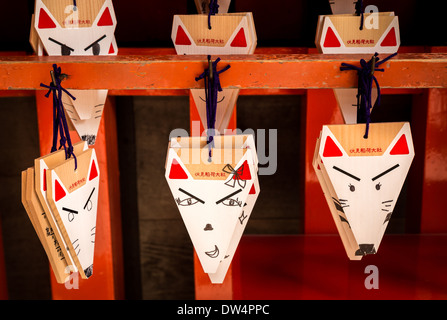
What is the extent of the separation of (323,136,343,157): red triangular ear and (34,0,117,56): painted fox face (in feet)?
2.20

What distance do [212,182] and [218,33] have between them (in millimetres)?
445

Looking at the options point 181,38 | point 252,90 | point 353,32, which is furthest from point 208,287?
point 353,32

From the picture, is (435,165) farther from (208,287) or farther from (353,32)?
(208,287)

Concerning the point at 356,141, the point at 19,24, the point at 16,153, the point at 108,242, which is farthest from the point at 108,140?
the point at 356,141

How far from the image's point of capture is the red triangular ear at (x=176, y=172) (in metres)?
0.97

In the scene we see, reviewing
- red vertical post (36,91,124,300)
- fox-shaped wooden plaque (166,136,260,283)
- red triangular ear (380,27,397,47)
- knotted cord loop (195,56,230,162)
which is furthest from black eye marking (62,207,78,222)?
red triangular ear (380,27,397,47)

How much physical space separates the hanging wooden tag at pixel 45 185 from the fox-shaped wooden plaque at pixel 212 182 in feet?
0.85

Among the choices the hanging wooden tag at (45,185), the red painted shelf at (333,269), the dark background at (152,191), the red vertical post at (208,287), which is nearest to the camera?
the hanging wooden tag at (45,185)

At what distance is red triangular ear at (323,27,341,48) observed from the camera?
1156 millimetres

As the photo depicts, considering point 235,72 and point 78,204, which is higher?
point 235,72

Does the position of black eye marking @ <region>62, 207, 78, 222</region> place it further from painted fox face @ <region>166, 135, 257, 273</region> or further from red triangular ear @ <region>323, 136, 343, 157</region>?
red triangular ear @ <region>323, 136, 343, 157</region>

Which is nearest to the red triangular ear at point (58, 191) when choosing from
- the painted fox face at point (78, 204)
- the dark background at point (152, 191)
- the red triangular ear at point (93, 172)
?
the painted fox face at point (78, 204)

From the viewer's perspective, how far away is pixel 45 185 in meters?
0.91

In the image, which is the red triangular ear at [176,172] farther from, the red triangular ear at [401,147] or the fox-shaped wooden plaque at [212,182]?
the red triangular ear at [401,147]
